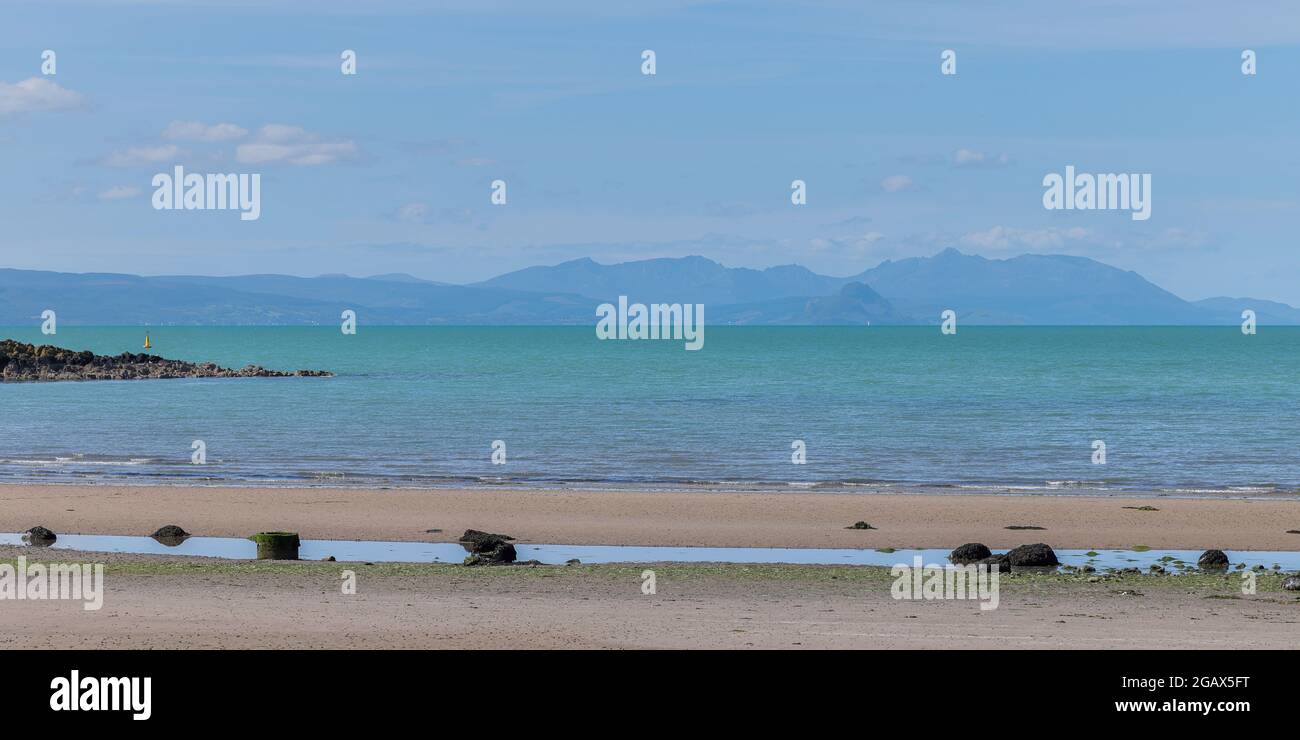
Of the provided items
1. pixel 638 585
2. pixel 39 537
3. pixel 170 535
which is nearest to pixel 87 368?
pixel 170 535

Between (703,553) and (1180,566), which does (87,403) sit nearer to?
(703,553)

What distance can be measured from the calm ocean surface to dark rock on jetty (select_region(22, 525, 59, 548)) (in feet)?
36.2

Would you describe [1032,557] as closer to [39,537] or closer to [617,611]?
[617,611]

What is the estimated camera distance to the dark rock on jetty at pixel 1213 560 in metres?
20.2

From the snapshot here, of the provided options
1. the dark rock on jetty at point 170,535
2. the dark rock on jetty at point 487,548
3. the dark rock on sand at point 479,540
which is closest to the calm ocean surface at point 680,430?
the dark rock on jetty at point 170,535

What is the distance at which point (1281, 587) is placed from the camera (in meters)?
17.7

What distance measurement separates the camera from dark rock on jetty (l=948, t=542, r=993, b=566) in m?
20.1

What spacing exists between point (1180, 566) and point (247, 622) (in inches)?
518

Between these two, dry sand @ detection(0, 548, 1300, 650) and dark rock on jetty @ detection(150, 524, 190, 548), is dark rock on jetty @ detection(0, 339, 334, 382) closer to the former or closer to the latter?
dark rock on jetty @ detection(150, 524, 190, 548)

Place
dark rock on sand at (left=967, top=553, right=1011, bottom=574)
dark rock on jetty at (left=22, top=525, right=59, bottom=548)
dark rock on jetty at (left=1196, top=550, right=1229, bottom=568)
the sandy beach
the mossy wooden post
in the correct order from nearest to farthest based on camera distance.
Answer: the sandy beach → dark rock on sand at (left=967, top=553, right=1011, bottom=574) → dark rock on jetty at (left=1196, top=550, right=1229, bottom=568) → the mossy wooden post → dark rock on jetty at (left=22, top=525, right=59, bottom=548)

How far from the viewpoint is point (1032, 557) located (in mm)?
20109

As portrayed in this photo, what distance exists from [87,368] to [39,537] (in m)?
77.1

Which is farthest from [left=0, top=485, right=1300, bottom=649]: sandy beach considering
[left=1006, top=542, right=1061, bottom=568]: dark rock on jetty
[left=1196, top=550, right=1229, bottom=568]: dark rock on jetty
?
[left=1196, top=550, right=1229, bottom=568]: dark rock on jetty

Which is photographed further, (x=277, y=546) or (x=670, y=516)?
(x=670, y=516)
